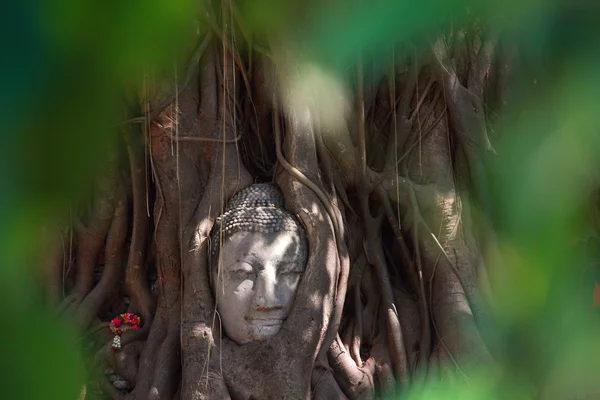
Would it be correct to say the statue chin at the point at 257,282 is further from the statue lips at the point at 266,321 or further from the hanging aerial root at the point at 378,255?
the hanging aerial root at the point at 378,255

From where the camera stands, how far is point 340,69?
35 centimetres

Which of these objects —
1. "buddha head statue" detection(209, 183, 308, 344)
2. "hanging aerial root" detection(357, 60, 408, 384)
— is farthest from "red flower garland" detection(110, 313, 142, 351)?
"hanging aerial root" detection(357, 60, 408, 384)

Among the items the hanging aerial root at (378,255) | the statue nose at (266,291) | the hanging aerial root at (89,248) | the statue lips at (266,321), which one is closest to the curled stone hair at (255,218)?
the statue nose at (266,291)

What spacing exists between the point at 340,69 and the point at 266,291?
292 centimetres

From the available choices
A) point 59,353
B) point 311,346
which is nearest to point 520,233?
point 59,353

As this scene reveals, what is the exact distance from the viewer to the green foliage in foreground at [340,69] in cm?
29

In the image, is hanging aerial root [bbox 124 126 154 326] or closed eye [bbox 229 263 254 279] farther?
hanging aerial root [bbox 124 126 154 326]

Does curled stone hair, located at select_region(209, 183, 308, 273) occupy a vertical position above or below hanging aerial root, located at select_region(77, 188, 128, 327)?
above

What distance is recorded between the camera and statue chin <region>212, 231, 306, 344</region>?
324cm

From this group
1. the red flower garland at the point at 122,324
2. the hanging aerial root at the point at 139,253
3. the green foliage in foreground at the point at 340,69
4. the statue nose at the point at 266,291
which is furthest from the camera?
the hanging aerial root at the point at 139,253

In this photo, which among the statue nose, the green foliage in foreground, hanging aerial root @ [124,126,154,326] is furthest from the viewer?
hanging aerial root @ [124,126,154,326]

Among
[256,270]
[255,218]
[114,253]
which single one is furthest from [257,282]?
[114,253]

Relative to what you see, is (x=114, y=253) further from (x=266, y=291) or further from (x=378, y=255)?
(x=378, y=255)

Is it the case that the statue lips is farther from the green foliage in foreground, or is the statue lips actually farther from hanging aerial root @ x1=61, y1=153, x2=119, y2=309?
the green foliage in foreground
